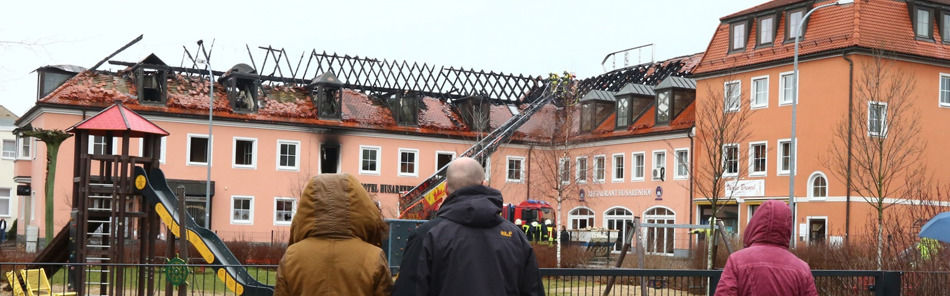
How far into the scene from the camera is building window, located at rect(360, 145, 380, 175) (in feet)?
174

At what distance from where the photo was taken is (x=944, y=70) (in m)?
41.7

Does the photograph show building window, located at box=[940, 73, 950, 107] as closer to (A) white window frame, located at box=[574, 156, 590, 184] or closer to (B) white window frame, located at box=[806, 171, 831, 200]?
(B) white window frame, located at box=[806, 171, 831, 200]

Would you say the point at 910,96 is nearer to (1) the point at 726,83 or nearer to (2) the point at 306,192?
(1) the point at 726,83

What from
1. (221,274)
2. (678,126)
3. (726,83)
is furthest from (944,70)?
(221,274)

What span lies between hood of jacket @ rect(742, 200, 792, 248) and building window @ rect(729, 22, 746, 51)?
38331mm

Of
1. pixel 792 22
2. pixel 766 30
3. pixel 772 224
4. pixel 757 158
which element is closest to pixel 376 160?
pixel 757 158

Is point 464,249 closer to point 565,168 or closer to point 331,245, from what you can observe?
point 331,245

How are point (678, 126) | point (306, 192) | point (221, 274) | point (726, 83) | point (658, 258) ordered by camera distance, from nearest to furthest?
point (306, 192)
point (221, 274)
point (658, 258)
point (726, 83)
point (678, 126)

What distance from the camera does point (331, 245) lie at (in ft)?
19.5

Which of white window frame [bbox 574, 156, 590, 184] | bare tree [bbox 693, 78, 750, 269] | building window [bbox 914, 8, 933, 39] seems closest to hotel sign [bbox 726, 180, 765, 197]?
bare tree [bbox 693, 78, 750, 269]

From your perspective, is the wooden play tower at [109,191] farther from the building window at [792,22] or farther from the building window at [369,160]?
the building window at [369,160]

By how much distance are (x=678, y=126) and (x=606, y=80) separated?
38.8ft

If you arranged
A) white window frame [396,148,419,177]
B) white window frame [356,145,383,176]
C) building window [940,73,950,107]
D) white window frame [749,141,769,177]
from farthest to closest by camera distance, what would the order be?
white window frame [396,148,419,177], white window frame [356,145,383,176], white window frame [749,141,769,177], building window [940,73,950,107]

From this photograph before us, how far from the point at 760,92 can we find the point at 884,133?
644 centimetres
